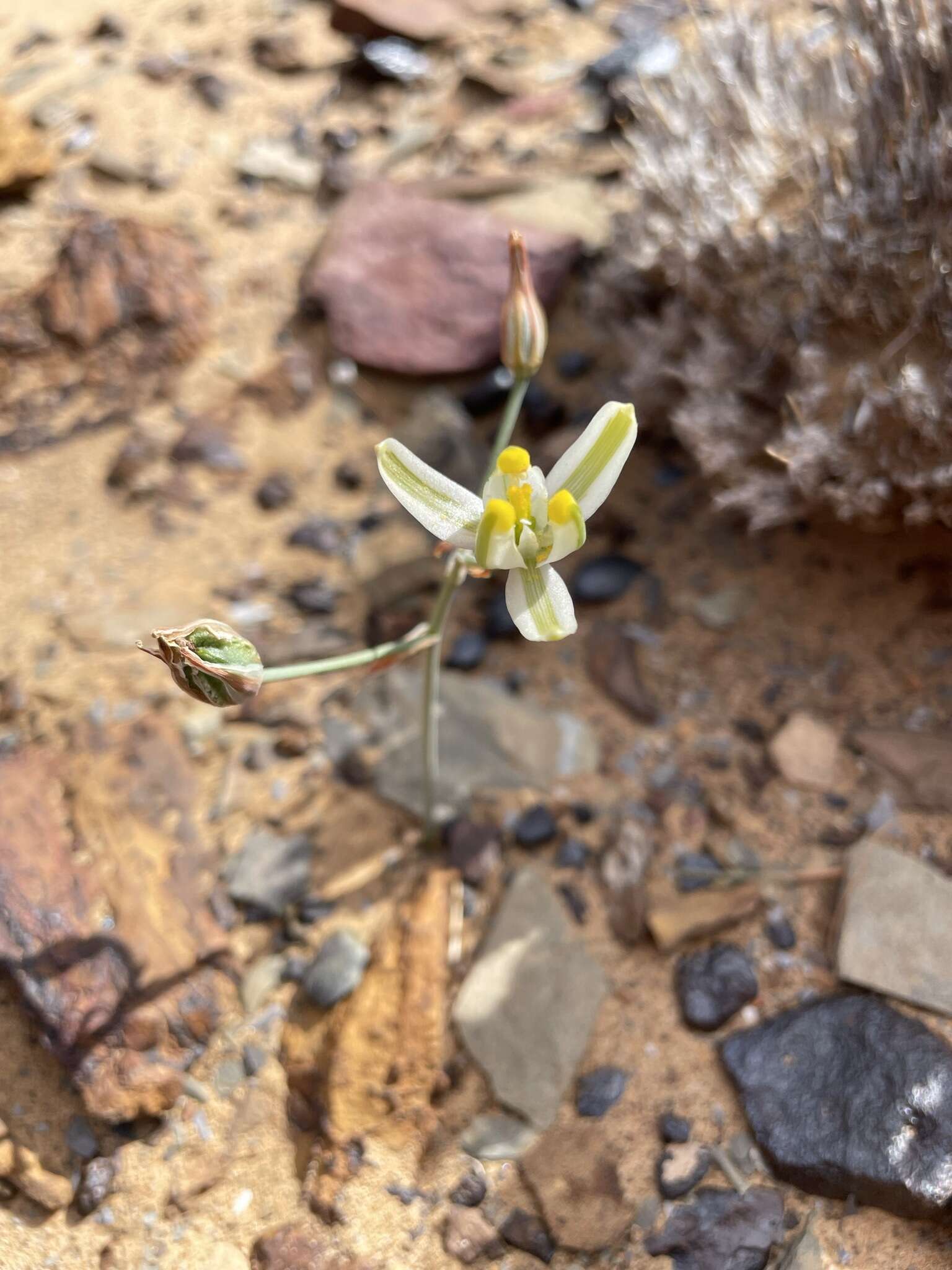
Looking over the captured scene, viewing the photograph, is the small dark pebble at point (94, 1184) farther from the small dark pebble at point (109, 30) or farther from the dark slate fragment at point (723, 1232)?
the small dark pebble at point (109, 30)

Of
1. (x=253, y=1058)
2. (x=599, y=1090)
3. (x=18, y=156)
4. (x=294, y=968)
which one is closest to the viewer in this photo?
(x=599, y=1090)

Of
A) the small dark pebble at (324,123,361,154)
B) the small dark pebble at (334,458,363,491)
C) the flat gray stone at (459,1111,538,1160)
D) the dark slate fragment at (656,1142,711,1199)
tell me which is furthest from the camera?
the small dark pebble at (324,123,361,154)

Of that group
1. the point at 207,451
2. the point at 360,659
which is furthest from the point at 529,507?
the point at 207,451

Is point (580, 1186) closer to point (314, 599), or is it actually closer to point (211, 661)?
point (211, 661)

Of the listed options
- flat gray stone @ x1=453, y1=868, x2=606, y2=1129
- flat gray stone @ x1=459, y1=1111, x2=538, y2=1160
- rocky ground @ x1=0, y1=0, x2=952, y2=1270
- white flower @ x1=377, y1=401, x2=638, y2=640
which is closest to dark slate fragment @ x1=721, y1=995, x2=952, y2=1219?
rocky ground @ x1=0, y1=0, x2=952, y2=1270

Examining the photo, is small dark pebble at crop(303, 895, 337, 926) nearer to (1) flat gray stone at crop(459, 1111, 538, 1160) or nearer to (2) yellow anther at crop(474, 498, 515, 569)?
(1) flat gray stone at crop(459, 1111, 538, 1160)

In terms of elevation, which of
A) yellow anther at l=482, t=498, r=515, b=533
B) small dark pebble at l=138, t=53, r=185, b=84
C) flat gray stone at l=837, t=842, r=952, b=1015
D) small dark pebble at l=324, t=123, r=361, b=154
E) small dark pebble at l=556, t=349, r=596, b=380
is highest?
small dark pebble at l=138, t=53, r=185, b=84
